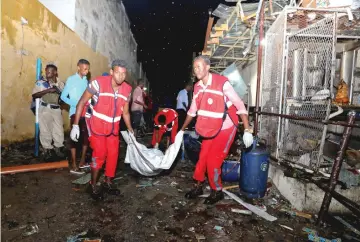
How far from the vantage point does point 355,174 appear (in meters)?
3.73

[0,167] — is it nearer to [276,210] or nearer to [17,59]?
[17,59]

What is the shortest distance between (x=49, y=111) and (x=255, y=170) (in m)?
4.33

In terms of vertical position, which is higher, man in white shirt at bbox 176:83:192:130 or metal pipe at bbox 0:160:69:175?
man in white shirt at bbox 176:83:192:130

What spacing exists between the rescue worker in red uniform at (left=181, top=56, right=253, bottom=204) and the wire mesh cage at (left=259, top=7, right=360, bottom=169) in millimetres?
1797

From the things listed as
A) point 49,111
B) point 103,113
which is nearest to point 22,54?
point 49,111

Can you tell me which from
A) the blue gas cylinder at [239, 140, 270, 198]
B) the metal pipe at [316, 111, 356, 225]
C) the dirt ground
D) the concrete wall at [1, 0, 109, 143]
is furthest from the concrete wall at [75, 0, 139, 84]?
the metal pipe at [316, 111, 356, 225]

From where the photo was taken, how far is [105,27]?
31.8 feet

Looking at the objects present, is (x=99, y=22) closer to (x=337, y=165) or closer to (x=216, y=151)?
(x=216, y=151)

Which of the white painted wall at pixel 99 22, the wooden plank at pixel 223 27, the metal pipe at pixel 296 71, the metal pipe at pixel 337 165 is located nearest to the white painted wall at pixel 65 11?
the white painted wall at pixel 99 22

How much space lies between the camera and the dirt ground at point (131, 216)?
2.59 meters

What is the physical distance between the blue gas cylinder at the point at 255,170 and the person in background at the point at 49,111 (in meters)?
3.99

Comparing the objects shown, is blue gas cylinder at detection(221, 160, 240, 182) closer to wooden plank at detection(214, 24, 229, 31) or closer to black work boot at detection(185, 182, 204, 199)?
black work boot at detection(185, 182, 204, 199)

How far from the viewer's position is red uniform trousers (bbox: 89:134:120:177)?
3391 mm

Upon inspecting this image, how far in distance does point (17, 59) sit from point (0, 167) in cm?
224
